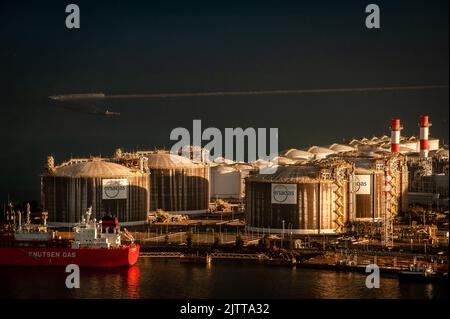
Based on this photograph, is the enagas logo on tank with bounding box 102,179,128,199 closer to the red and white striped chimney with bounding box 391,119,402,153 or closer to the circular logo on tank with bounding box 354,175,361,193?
the circular logo on tank with bounding box 354,175,361,193

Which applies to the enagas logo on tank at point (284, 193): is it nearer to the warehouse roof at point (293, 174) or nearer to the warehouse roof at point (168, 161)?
the warehouse roof at point (293, 174)

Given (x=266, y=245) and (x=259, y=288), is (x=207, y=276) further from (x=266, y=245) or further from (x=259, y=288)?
(x=266, y=245)

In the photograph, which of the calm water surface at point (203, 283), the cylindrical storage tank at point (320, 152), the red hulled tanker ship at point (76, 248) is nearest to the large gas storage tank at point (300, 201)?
the calm water surface at point (203, 283)

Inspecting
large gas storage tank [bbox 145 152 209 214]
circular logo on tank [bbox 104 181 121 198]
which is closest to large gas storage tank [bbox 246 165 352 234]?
circular logo on tank [bbox 104 181 121 198]

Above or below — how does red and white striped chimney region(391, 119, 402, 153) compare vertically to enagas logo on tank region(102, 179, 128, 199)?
above

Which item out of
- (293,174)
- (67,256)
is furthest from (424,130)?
(67,256)
